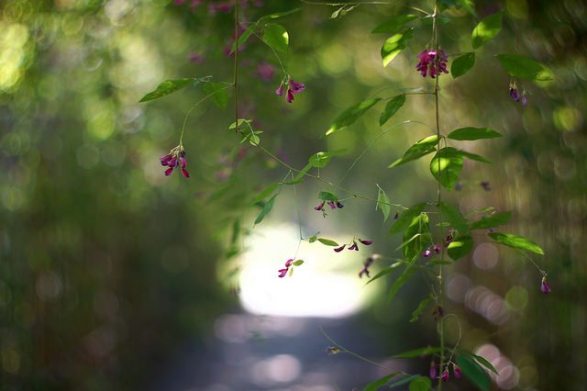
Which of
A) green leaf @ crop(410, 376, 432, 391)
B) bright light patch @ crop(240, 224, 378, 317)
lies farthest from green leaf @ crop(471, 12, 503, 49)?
bright light patch @ crop(240, 224, 378, 317)

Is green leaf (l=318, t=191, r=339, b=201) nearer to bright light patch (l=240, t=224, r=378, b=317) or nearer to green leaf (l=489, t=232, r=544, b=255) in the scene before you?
green leaf (l=489, t=232, r=544, b=255)

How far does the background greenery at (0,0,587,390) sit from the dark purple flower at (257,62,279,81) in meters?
0.02

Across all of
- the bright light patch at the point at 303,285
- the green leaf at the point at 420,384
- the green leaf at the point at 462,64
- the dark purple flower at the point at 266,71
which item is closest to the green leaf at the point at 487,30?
the green leaf at the point at 462,64

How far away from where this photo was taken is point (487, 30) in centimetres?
96

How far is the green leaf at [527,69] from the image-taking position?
0.95m

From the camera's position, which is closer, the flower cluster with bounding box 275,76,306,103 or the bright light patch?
the flower cluster with bounding box 275,76,306,103

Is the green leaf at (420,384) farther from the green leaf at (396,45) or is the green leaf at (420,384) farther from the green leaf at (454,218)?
the green leaf at (396,45)

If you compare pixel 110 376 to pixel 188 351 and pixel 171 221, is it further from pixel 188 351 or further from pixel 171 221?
pixel 188 351

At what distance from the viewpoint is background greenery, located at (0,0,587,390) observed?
2.04 m

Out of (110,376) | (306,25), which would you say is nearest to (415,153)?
(306,25)

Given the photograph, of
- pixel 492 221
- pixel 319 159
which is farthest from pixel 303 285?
pixel 319 159

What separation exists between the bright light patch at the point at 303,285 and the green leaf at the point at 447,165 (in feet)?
15.3

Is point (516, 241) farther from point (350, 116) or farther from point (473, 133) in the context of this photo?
point (350, 116)

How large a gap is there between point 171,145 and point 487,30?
3.29m
